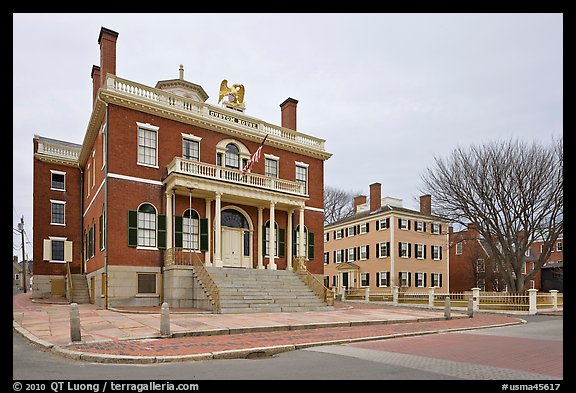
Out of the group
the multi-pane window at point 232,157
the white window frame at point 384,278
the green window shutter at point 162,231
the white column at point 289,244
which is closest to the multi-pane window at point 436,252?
the white window frame at point 384,278

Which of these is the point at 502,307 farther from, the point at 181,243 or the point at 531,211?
the point at 181,243

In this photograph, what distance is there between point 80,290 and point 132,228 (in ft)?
25.7

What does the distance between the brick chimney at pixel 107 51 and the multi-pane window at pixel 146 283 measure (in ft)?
33.9

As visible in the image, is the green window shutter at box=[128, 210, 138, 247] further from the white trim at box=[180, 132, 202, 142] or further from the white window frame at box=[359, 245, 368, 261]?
the white window frame at box=[359, 245, 368, 261]

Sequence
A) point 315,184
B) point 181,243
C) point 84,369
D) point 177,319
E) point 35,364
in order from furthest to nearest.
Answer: point 315,184 < point 181,243 < point 177,319 < point 35,364 < point 84,369

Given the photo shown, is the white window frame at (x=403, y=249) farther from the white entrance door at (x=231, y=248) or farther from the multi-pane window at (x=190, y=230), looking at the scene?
the multi-pane window at (x=190, y=230)

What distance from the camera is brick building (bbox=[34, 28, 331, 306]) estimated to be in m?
22.5

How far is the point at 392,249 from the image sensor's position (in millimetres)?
44438

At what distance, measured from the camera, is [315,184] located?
31188mm

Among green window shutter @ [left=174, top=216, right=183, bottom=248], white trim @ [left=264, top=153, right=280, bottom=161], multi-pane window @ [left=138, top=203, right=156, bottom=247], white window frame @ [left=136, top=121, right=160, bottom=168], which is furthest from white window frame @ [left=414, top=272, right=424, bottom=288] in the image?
white window frame @ [left=136, top=121, right=160, bottom=168]

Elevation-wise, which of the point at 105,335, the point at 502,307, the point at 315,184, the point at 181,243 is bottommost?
A: the point at 502,307

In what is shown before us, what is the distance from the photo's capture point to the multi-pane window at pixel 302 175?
3022 centimetres

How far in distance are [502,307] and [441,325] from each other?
1098 centimetres
